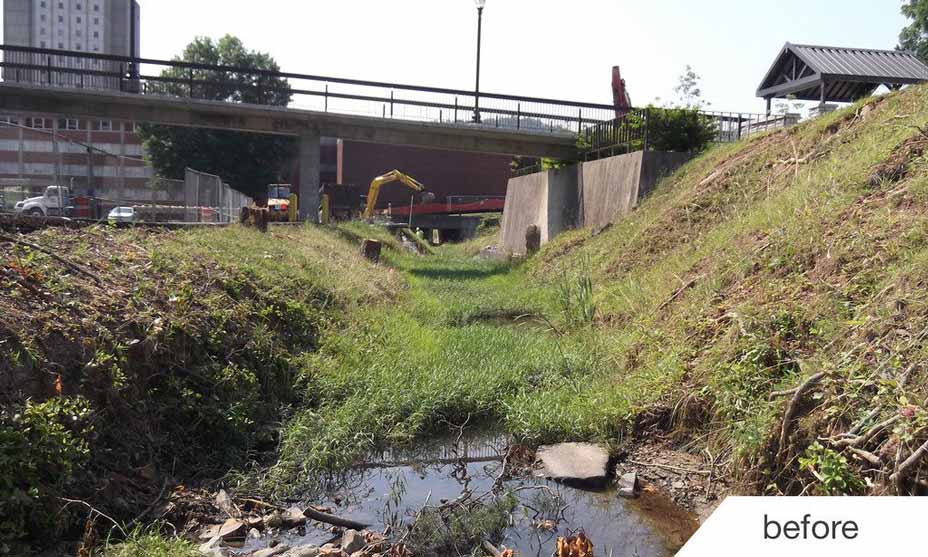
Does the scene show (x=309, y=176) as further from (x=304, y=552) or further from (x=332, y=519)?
(x=304, y=552)

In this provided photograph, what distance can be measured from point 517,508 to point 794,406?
82.7 inches

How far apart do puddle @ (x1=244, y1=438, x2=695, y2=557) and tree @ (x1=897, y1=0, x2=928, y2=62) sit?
2009 inches

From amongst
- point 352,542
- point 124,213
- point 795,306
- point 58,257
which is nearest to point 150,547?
point 352,542

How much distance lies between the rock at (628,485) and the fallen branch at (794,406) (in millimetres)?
1264

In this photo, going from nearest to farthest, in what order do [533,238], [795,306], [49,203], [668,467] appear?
[668,467] → [795,306] → [49,203] → [533,238]

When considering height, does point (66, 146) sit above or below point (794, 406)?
above

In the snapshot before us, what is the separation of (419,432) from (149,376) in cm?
255

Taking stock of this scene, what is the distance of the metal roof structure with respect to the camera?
24.7 m

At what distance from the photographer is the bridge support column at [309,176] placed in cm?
3123

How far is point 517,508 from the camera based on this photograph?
5871mm

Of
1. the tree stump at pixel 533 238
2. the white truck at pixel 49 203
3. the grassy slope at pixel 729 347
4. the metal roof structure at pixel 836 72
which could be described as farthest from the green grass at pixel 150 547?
the metal roof structure at pixel 836 72

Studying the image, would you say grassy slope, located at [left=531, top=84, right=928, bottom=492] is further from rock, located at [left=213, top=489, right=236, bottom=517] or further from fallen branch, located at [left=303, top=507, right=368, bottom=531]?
rock, located at [left=213, top=489, right=236, bottom=517]

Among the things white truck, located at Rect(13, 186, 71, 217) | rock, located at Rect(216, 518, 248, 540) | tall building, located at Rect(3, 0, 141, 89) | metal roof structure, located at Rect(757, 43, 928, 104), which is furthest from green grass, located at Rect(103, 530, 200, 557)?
tall building, located at Rect(3, 0, 141, 89)

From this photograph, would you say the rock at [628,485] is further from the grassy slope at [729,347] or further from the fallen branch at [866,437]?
the fallen branch at [866,437]
